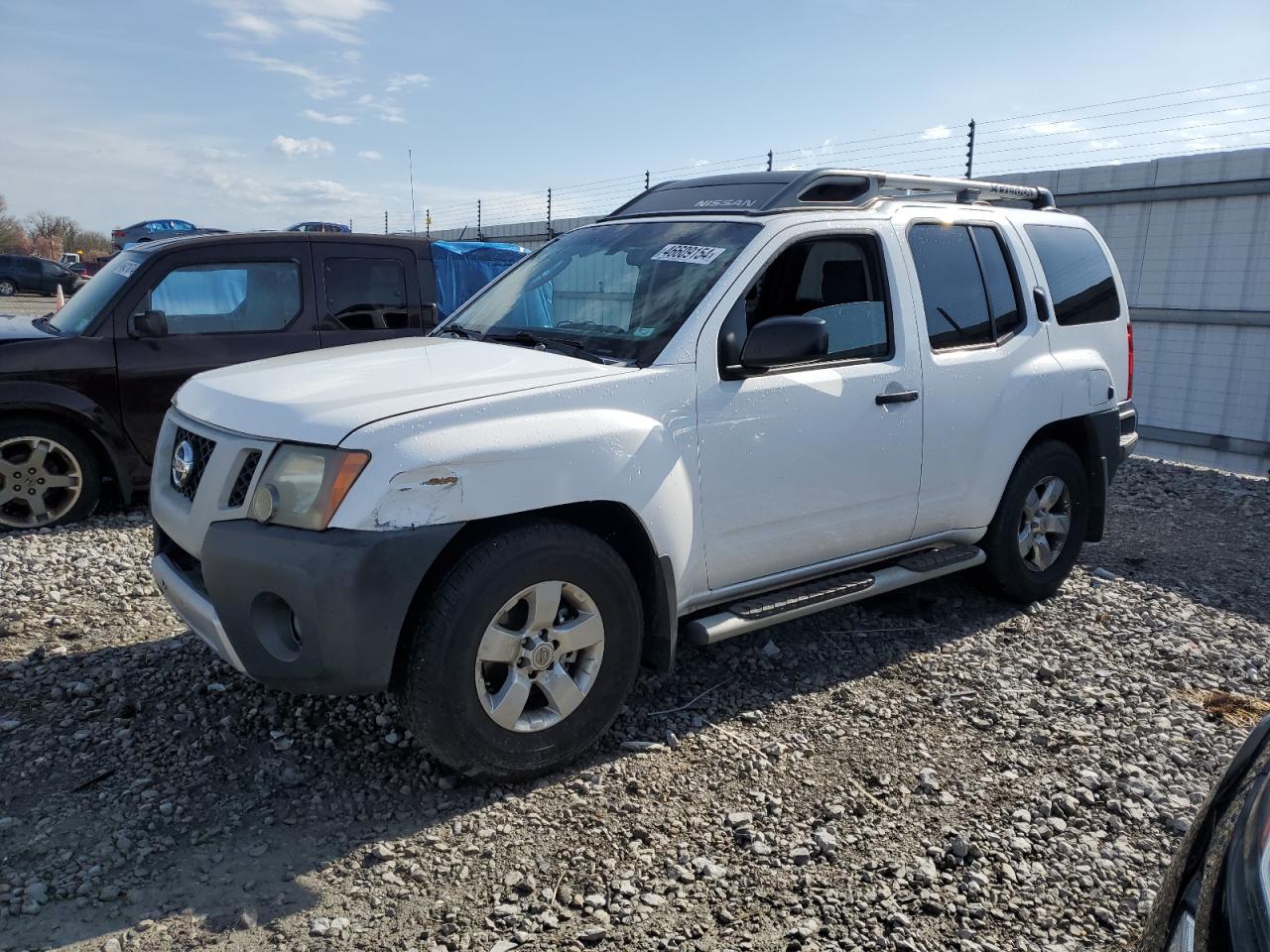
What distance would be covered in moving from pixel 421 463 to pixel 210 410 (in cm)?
97

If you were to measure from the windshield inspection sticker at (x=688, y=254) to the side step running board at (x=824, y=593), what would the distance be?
53.4 inches

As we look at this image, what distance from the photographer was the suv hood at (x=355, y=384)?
2986 mm

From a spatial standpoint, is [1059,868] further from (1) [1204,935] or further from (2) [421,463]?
(2) [421,463]

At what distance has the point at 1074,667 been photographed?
439cm

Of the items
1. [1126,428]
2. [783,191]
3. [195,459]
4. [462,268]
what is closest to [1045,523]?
[1126,428]

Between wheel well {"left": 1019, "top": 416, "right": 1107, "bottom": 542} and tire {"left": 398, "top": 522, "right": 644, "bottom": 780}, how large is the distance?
290cm

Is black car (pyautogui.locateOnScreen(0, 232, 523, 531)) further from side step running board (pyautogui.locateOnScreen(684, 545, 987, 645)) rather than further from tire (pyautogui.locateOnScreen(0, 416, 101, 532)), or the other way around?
side step running board (pyautogui.locateOnScreen(684, 545, 987, 645))

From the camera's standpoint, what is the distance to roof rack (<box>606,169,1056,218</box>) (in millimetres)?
4059

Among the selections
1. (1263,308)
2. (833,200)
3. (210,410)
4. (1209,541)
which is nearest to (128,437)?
(210,410)

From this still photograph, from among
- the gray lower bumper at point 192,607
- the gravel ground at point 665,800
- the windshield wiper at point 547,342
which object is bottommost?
the gravel ground at point 665,800

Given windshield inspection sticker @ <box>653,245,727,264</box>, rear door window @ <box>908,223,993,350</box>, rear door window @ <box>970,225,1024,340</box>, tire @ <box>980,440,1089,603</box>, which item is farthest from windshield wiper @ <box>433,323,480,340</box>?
tire @ <box>980,440,1089,603</box>

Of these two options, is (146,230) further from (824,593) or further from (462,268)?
(824,593)

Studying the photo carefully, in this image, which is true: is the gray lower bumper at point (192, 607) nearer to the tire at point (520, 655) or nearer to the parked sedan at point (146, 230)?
the tire at point (520, 655)

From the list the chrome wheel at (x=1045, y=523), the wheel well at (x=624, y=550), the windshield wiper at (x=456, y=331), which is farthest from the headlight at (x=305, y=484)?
the chrome wheel at (x=1045, y=523)
